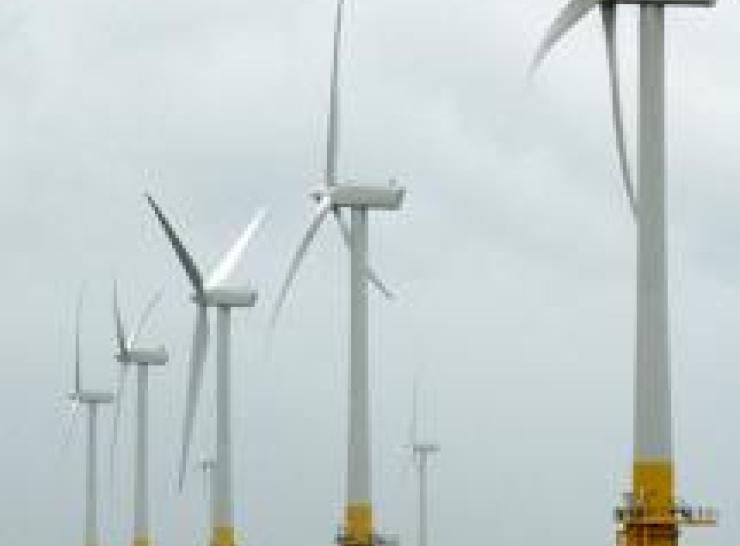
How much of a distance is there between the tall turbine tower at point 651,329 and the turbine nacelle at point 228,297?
176 feet

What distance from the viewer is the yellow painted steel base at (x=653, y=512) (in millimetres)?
78562

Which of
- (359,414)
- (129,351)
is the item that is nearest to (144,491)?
(129,351)

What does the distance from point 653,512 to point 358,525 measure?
3543 centimetres

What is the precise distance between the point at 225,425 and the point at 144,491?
31.1 metres

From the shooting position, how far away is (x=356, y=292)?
114 metres

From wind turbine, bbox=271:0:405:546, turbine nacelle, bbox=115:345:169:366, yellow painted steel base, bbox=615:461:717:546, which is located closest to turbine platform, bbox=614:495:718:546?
yellow painted steel base, bbox=615:461:717:546

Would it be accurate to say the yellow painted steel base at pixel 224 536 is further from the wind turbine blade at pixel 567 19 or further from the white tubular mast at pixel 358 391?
the wind turbine blade at pixel 567 19

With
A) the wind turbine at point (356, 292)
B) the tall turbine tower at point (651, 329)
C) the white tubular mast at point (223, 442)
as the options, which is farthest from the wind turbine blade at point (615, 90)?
the white tubular mast at point (223, 442)

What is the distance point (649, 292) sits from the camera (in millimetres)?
78625

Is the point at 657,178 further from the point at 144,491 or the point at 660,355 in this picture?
the point at 144,491

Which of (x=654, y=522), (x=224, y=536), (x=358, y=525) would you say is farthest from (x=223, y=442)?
(x=654, y=522)

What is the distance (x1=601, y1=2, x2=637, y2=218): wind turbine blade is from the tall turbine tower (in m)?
0.04

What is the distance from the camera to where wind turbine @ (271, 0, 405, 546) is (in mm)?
111812

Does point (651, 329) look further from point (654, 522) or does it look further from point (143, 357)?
point (143, 357)
